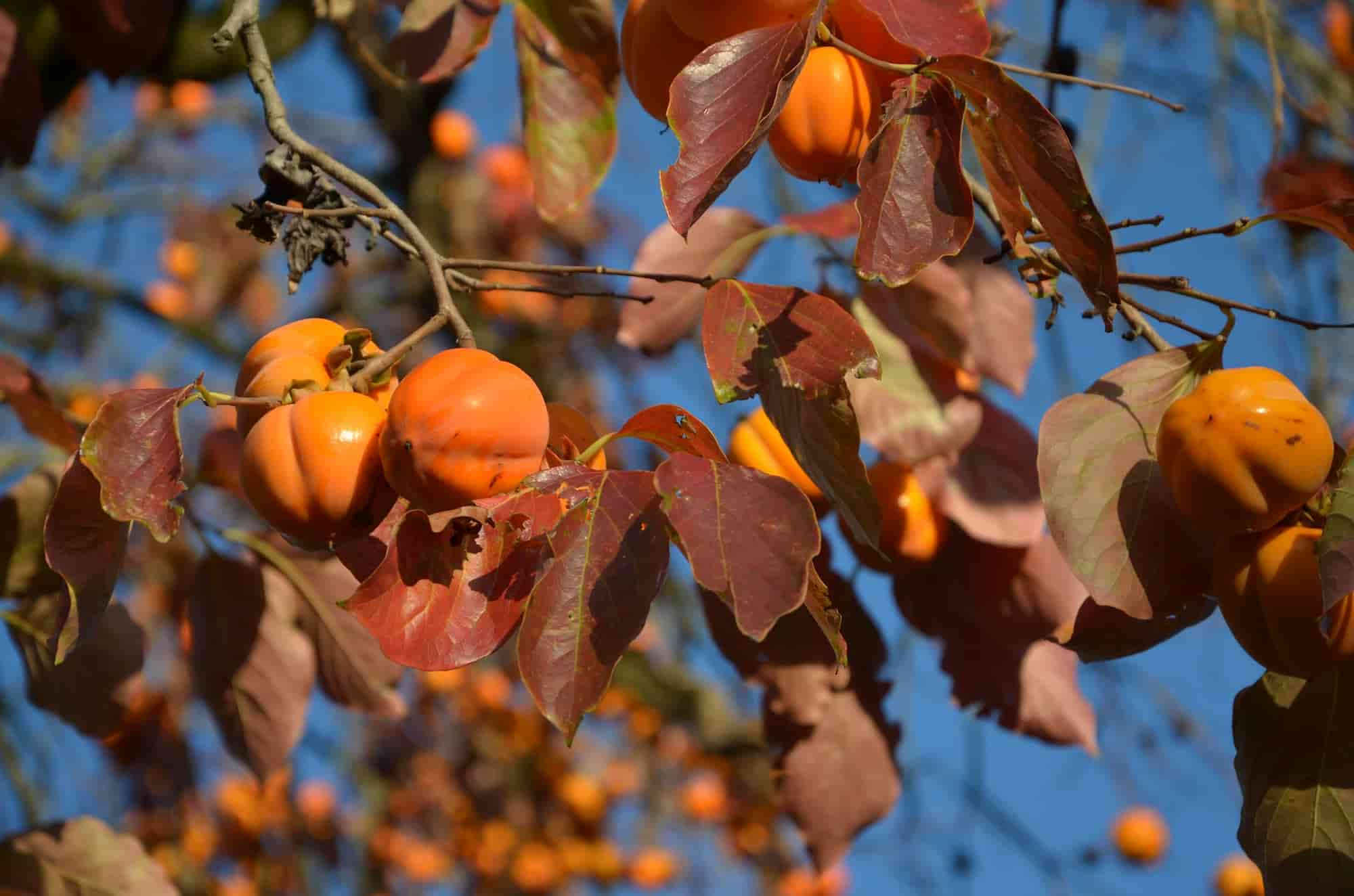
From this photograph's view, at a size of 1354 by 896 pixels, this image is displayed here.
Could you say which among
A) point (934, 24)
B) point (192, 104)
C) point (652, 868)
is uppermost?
point (934, 24)

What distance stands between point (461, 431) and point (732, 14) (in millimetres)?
329

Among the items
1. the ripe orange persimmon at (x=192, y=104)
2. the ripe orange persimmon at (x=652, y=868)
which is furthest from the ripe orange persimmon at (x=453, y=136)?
the ripe orange persimmon at (x=652, y=868)

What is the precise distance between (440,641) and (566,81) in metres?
0.67

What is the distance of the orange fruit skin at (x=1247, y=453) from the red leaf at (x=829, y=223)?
51cm

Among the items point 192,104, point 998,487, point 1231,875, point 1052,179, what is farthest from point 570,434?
point 192,104

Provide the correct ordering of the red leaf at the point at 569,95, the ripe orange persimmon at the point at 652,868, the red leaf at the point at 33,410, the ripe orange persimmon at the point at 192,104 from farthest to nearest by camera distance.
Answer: the ripe orange persimmon at the point at 192,104 < the ripe orange persimmon at the point at 652,868 < the red leaf at the point at 569,95 < the red leaf at the point at 33,410

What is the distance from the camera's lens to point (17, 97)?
3.94ft

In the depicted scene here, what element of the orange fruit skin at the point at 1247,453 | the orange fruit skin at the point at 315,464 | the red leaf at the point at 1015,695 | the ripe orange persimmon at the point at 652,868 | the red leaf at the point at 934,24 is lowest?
the ripe orange persimmon at the point at 652,868

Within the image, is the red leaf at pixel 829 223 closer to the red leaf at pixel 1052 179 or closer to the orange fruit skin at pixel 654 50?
the orange fruit skin at pixel 654 50

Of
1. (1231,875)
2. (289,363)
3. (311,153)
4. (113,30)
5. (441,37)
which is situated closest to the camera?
(289,363)

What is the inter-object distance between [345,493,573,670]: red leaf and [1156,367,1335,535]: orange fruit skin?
361 millimetres

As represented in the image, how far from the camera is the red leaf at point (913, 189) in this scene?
2.32 ft

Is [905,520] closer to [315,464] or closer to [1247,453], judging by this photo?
[1247,453]

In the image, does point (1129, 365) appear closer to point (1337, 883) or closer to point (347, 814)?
point (1337, 883)
